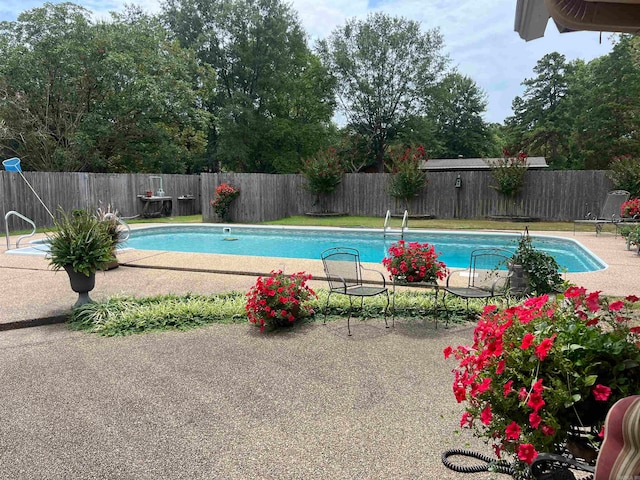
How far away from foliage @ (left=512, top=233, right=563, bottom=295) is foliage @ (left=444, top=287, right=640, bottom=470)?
333 centimetres

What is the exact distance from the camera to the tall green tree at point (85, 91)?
17078 mm

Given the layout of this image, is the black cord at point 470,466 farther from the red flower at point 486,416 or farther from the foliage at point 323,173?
the foliage at point 323,173

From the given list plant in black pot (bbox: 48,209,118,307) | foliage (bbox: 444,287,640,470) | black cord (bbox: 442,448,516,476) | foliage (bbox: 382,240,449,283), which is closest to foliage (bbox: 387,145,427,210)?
foliage (bbox: 382,240,449,283)

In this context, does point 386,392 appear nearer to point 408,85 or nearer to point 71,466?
point 71,466

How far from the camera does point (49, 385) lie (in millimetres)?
3195

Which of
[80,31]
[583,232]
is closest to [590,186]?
[583,232]

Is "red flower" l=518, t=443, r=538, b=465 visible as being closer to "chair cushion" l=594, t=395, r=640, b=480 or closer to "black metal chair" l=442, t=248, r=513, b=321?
"chair cushion" l=594, t=395, r=640, b=480

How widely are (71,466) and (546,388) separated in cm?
227

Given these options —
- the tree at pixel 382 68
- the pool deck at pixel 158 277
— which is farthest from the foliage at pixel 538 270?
the tree at pixel 382 68

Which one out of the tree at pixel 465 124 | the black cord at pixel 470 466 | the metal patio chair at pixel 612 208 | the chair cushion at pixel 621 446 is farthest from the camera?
the tree at pixel 465 124

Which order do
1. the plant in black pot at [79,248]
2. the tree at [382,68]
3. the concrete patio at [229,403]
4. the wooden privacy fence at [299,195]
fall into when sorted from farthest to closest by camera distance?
1. the tree at [382,68]
2. the wooden privacy fence at [299,195]
3. the plant in black pot at [79,248]
4. the concrete patio at [229,403]

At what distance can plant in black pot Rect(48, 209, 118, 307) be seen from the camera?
4.78 metres

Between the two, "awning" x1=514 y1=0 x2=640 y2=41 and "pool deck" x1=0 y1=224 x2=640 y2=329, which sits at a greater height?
"awning" x1=514 y1=0 x2=640 y2=41

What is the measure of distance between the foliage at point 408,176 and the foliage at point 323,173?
87.0 inches
